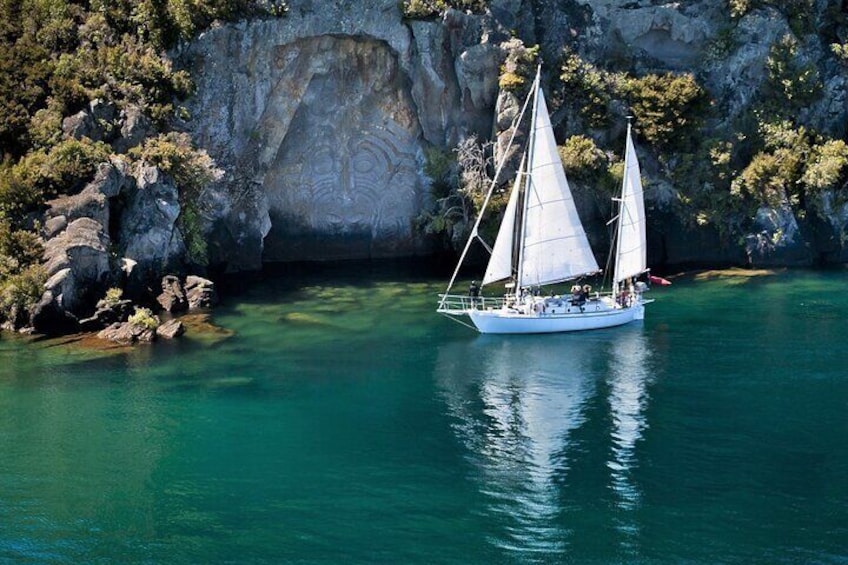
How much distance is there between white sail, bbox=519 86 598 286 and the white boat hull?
2.02 meters

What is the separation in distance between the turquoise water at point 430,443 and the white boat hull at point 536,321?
64 cm

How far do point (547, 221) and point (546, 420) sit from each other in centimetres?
1510

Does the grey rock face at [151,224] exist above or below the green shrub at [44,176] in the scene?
below

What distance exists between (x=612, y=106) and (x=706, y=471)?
35.4 m

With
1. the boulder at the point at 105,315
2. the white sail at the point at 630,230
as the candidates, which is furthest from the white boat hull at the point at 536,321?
the boulder at the point at 105,315

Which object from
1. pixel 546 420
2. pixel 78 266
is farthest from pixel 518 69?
pixel 546 420

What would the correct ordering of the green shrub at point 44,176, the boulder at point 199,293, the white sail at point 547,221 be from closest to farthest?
the white sail at point 547,221 → the green shrub at point 44,176 → the boulder at point 199,293

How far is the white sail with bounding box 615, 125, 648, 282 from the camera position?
181 ft

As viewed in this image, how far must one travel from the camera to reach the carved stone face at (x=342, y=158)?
210ft

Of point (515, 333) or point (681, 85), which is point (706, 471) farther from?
point (681, 85)

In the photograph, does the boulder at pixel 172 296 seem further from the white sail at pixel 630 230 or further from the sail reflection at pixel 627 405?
the white sail at pixel 630 230

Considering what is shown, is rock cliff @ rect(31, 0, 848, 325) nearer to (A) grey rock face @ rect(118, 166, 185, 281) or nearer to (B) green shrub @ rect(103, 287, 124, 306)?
(A) grey rock face @ rect(118, 166, 185, 281)

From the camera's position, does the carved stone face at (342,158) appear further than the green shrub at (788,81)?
No

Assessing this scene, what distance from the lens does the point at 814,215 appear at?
220ft
